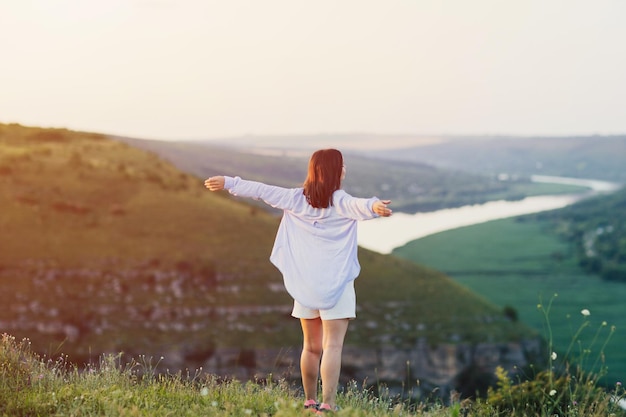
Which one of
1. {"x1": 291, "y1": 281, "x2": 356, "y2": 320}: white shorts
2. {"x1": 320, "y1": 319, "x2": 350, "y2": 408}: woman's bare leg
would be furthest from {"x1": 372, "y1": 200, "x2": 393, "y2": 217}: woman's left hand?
{"x1": 320, "y1": 319, "x2": 350, "y2": 408}: woman's bare leg

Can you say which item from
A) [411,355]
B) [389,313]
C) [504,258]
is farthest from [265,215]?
[504,258]

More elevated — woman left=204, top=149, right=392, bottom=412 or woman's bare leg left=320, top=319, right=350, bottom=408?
woman left=204, top=149, right=392, bottom=412

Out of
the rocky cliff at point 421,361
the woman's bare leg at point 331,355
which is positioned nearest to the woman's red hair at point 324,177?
the woman's bare leg at point 331,355

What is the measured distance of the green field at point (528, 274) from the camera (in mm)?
113312

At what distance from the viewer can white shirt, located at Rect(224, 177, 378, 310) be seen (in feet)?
21.7

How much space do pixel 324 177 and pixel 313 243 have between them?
56 cm

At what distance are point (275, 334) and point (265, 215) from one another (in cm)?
3161

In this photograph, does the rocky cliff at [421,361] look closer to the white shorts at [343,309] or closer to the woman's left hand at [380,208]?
the white shorts at [343,309]

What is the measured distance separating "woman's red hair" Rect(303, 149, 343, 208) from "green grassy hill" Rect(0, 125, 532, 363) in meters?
77.6

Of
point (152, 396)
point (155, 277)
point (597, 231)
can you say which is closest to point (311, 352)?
point (152, 396)

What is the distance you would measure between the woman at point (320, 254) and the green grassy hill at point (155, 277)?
253ft

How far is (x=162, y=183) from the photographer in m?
124

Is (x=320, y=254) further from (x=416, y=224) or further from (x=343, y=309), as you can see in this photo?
(x=416, y=224)

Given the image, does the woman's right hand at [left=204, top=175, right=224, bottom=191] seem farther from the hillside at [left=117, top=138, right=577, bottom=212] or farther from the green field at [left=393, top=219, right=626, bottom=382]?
the hillside at [left=117, top=138, right=577, bottom=212]
